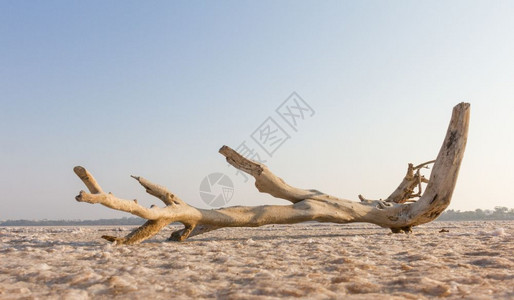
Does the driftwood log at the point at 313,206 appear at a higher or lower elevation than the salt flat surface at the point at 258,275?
higher

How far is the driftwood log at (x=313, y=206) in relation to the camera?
19.6 feet

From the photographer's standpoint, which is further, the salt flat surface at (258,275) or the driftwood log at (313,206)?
the driftwood log at (313,206)

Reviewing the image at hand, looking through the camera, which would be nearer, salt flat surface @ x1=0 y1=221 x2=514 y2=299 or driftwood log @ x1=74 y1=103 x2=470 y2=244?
salt flat surface @ x1=0 y1=221 x2=514 y2=299

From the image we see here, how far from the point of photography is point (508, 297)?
90.0 inches

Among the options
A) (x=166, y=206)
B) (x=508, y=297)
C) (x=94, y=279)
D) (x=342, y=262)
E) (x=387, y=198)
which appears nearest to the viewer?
(x=508, y=297)

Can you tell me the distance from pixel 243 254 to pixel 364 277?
1740 mm

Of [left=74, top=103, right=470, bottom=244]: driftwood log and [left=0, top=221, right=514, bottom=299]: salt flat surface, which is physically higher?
[left=74, top=103, right=470, bottom=244]: driftwood log

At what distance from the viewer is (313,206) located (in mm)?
7418

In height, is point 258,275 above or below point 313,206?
below

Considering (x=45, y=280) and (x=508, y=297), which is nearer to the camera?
(x=508, y=297)

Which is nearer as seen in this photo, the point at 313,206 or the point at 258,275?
the point at 258,275

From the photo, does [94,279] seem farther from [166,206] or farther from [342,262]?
[166,206]

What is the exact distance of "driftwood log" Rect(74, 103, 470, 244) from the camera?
5973 millimetres

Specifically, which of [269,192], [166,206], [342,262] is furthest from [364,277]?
[269,192]
